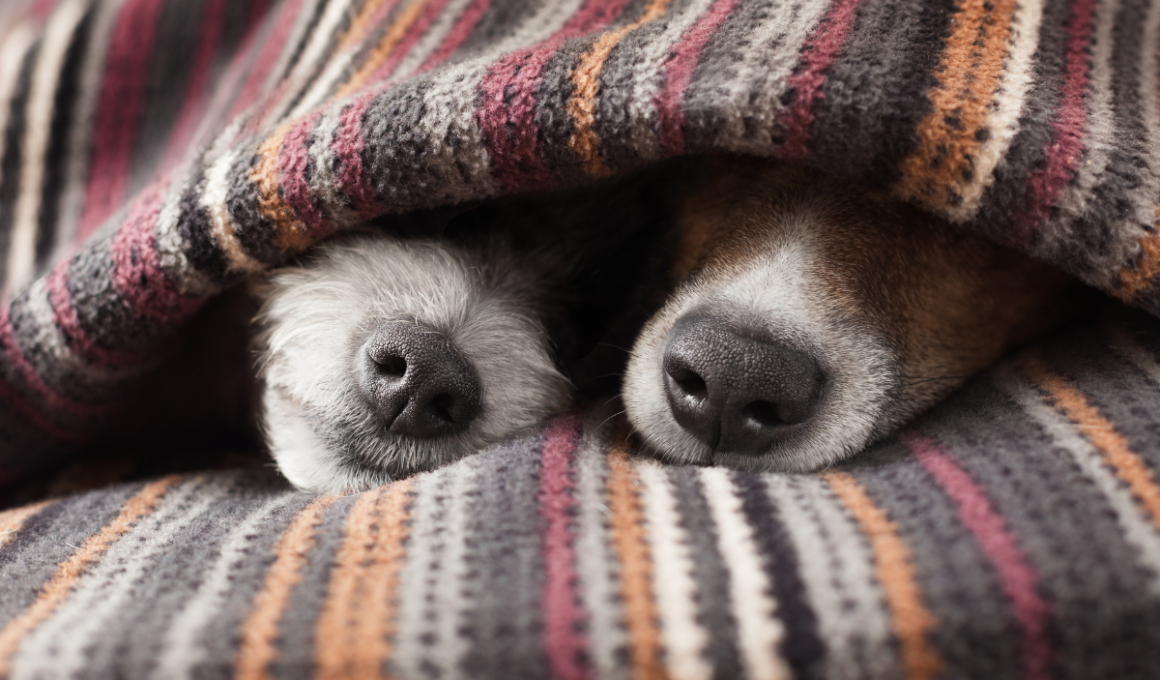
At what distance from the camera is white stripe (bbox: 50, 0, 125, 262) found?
46.8 inches

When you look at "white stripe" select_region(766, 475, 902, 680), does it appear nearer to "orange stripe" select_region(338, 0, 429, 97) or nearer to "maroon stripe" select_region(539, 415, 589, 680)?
"maroon stripe" select_region(539, 415, 589, 680)

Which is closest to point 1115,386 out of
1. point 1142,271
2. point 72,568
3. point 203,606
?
point 1142,271

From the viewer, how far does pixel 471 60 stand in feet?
2.47

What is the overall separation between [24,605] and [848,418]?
2.14 ft

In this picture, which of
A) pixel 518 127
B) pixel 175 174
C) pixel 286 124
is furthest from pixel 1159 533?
pixel 175 174

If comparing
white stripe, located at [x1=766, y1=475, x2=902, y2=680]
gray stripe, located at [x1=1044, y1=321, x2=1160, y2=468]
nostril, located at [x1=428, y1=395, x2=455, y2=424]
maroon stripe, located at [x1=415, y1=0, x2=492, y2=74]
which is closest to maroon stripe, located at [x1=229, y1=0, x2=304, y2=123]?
maroon stripe, located at [x1=415, y1=0, x2=492, y2=74]

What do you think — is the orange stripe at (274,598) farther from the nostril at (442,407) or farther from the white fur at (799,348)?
the white fur at (799,348)

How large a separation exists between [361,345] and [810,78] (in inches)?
18.3

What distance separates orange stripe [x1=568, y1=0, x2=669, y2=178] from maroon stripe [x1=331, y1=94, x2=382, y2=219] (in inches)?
7.2

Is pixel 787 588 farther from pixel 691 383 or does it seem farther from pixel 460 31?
pixel 460 31

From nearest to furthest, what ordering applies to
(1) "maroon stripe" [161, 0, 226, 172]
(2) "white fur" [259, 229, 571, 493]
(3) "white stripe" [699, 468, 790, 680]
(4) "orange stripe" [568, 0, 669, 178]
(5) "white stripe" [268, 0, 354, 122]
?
(3) "white stripe" [699, 468, 790, 680] → (4) "orange stripe" [568, 0, 669, 178] → (2) "white fur" [259, 229, 571, 493] → (5) "white stripe" [268, 0, 354, 122] → (1) "maroon stripe" [161, 0, 226, 172]

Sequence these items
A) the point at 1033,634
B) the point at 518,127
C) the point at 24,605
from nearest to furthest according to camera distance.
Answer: the point at 1033,634 < the point at 24,605 < the point at 518,127

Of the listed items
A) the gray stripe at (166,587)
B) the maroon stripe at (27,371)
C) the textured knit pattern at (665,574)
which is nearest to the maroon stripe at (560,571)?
the textured knit pattern at (665,574)

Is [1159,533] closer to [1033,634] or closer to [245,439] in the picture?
[1033,634]
